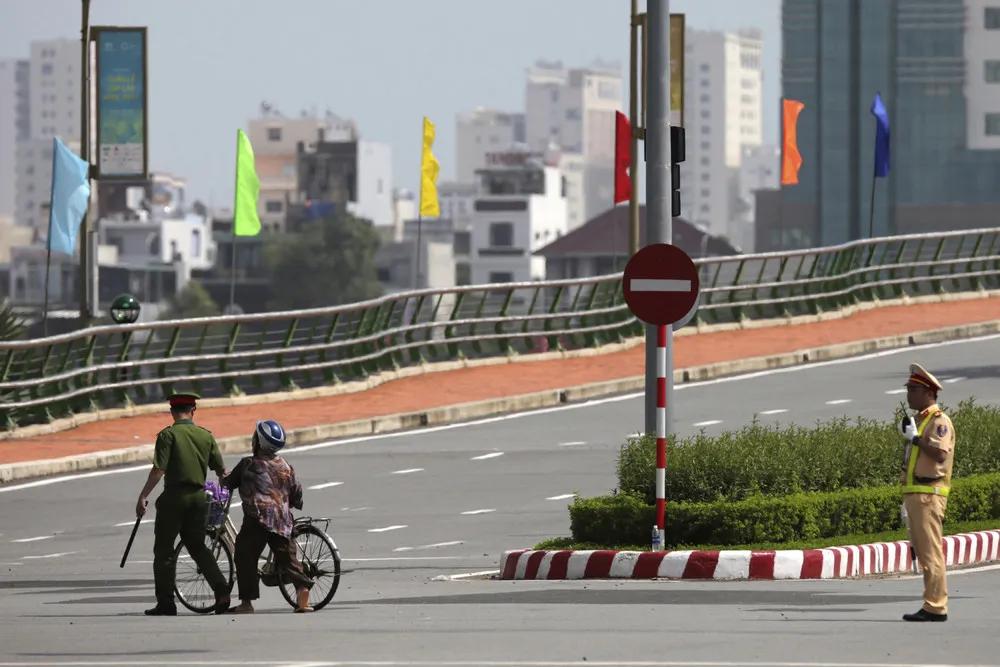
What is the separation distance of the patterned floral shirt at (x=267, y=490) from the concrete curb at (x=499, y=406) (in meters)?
10.3

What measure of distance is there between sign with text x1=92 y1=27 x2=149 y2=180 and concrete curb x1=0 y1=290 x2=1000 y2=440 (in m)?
4.40

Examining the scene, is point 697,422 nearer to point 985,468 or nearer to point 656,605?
point 985,468

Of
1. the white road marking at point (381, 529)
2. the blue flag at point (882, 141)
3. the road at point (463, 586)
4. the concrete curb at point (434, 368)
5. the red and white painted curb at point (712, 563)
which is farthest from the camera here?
the blue flag at point (882, 141)

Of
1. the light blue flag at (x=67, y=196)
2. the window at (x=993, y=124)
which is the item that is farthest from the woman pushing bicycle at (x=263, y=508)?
the window at (x=993, y=124)

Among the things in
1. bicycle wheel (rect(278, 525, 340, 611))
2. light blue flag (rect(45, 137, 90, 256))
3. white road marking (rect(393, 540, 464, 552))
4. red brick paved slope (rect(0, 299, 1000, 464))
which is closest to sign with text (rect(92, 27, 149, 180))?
light blue flag (rect(45, 137, 90, 256))

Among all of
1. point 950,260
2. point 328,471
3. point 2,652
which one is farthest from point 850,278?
point 2,652

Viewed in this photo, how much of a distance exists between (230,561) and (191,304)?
145 meters

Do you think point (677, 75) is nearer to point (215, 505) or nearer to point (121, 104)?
point (215, 505)

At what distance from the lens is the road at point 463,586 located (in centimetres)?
1112

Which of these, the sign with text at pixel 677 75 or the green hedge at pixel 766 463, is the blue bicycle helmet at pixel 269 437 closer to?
the green hedge at pixel 766 463

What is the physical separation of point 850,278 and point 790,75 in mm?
100135

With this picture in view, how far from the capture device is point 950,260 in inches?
1624

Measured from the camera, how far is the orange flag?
47.8 metres

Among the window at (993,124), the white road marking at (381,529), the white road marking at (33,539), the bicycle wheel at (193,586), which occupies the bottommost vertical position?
the white road marking at (33,539)
